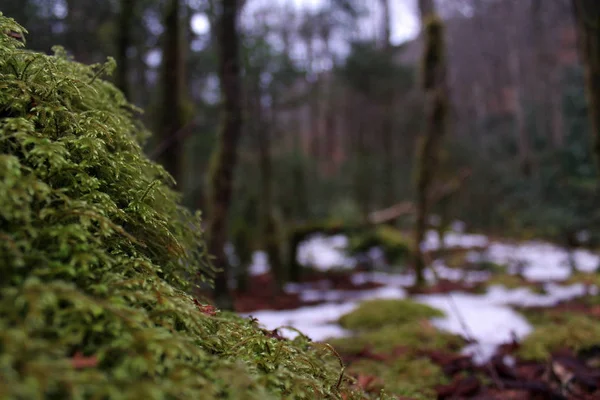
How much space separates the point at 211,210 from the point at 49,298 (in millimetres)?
5134

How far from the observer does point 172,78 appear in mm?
6406

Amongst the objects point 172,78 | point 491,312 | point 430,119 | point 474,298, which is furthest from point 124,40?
point 474,298

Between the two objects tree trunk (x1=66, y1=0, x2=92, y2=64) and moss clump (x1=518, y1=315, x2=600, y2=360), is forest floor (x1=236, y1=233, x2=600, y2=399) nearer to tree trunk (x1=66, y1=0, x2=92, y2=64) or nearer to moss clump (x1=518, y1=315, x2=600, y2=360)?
moss clump (x1=518, y1=315, x2=600, y2=360)

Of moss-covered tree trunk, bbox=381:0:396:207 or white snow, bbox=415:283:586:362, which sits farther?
moss-covered tree trunk, bbox=381:0:396:207

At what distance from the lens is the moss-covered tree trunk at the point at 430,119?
823 cm

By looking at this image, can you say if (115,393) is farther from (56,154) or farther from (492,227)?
(492,227)

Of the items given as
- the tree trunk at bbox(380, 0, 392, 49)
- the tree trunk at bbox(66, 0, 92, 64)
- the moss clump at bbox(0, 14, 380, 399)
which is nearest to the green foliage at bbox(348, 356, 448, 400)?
the moss clump at bbox(0, 14, 380, 399)

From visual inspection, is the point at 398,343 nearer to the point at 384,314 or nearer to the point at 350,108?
the point at 384,314

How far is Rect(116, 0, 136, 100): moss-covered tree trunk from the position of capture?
6129 millimetres

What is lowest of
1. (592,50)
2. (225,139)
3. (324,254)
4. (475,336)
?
(324,254)

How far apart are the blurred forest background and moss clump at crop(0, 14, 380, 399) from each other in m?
2.98

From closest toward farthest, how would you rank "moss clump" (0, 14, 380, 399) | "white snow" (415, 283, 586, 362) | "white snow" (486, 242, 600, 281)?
"moss clump" (0, 14, 380, 399)
"white snow" (415, 283, 586, 362)
"white snow" (486, 242, 600, 281)

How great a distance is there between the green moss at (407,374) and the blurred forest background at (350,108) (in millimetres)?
2945

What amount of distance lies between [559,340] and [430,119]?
5.35 metres
